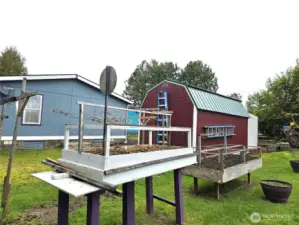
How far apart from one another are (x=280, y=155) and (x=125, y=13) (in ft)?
42.0

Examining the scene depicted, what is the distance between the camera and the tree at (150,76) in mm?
36344

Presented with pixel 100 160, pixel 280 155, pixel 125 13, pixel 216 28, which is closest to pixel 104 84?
pixel 100 160

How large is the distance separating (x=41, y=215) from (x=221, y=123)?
8798 millimetres

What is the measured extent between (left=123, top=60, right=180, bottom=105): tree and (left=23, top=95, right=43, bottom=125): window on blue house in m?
26.8

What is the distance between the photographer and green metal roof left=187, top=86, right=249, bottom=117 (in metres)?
8.74

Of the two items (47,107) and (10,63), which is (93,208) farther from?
(10,63)

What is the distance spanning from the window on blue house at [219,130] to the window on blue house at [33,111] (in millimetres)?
8413

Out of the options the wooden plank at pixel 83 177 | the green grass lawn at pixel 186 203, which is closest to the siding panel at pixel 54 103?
the green grass lawn at pixel 186 203

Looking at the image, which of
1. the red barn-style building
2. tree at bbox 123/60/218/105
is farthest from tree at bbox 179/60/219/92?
the red barn-style building

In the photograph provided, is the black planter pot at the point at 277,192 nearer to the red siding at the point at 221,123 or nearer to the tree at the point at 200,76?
the red siding at the point at 221,123

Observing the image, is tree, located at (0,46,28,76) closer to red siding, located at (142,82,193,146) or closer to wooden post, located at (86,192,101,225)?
red siding, located at (142,82,193,146)

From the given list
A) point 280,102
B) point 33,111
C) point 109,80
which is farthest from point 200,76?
point 109,80

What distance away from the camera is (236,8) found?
7.92 metres

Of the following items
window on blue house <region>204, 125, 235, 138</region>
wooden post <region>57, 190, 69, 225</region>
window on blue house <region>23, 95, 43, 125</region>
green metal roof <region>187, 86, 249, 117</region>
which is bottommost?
wooden post <region>57, 190, 69, 225</region>
